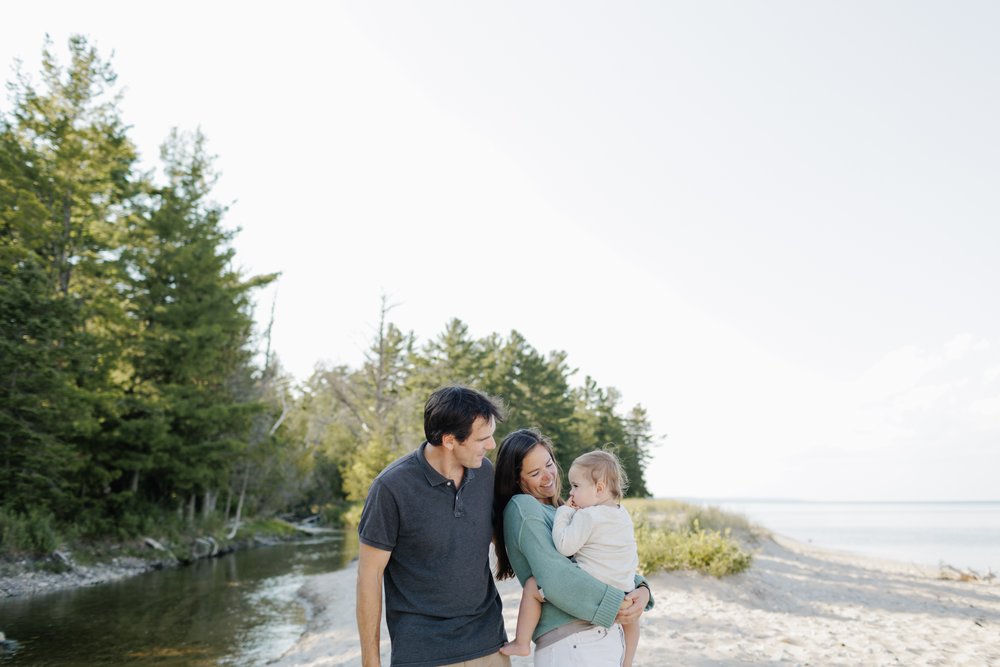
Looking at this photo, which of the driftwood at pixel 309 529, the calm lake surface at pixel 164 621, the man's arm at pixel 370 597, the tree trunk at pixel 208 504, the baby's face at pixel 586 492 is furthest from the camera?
the driftwood at pixel 309 529

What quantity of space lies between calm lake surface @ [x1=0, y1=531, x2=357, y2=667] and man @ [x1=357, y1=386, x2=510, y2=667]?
6.97m

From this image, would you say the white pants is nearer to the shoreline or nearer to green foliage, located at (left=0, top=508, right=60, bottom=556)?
the shoreline

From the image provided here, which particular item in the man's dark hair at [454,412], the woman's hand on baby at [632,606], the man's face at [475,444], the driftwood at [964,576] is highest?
the man's dark hair at [454,412]

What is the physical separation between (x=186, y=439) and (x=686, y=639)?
57.9 ft

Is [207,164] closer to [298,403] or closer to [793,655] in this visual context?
[298,403]

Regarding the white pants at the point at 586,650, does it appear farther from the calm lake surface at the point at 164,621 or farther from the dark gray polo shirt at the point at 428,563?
the calm lake surface at the point at 164,621

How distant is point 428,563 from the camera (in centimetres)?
272

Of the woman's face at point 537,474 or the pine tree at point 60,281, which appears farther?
the pine tree at point 60,281

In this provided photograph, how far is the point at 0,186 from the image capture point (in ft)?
52.2

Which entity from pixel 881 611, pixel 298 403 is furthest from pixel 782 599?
pixel 298 403

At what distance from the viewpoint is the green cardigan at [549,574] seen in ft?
8.84

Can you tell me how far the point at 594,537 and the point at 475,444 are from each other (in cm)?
68

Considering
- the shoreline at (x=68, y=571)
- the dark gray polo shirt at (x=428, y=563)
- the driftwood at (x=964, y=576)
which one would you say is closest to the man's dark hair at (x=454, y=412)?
the dark gray polo shirt at (x=428, y=563)

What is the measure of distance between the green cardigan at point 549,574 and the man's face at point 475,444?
0.34m
